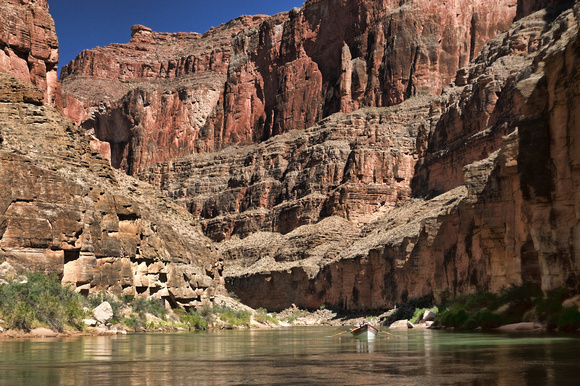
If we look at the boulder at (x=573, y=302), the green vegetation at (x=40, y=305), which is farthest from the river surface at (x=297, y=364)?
the green vegetation at (x=40, y=305)

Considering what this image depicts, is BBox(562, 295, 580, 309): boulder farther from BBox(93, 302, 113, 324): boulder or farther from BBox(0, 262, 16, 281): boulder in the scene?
BBox(0, 262, 16, 281): boulder

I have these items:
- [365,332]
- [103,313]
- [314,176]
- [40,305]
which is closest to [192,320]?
[103,313]

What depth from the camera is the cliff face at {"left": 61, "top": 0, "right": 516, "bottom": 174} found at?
437 ft

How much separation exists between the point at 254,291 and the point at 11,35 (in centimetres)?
5989

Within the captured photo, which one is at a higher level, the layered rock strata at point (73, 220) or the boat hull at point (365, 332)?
the layered rock strata at point (73, 220)

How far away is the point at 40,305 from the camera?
113 feet

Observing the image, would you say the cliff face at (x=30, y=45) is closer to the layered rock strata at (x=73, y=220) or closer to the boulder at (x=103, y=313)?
the layered rock strata at (x=73, y=220)

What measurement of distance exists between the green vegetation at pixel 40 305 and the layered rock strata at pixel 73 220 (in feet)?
5.18

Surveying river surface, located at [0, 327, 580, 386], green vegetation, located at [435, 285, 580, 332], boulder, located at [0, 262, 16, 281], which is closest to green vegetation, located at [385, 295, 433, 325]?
green vegetation, located at [435, 285, 580, 332]

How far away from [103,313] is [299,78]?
121326mm

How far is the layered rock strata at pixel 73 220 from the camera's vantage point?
38.1 metres

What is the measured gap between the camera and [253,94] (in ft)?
566

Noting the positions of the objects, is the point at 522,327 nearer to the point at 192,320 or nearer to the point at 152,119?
the point at 192,320

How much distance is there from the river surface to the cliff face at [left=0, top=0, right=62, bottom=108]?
1357 inches
